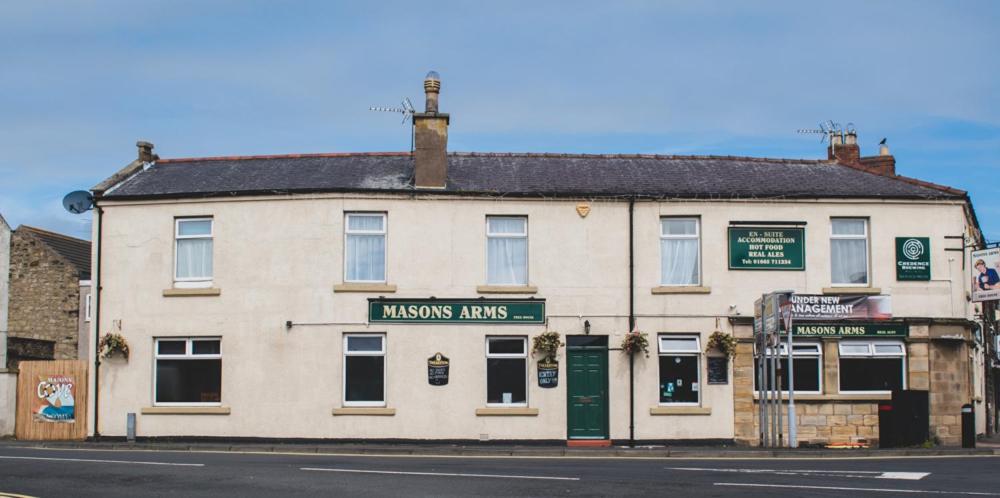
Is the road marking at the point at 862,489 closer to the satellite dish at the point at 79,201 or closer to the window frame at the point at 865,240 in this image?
the window frame at the point at 865,240

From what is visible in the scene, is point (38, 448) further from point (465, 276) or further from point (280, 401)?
point (465, 276)

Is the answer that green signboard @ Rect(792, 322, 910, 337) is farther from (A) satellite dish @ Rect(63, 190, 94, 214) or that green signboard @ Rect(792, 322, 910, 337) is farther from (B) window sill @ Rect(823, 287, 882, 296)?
(A) satellite dish @ Rect(63, 190, 94, 214)

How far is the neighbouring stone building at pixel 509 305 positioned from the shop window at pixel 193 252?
54 millimetres

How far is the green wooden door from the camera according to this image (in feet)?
85.3

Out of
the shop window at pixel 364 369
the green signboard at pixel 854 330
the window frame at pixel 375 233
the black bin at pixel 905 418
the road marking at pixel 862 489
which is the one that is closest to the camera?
the road marking at pixel 862 489

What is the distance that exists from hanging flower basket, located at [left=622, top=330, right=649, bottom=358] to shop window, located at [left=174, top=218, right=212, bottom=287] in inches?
395

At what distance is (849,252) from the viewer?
87.9ft

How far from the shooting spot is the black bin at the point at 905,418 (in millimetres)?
24203

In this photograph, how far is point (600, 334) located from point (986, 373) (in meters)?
15.2

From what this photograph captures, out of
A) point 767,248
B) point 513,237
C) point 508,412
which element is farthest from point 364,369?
point 767,248

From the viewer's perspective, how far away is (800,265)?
26.5m

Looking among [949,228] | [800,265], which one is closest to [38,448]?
[800,265]

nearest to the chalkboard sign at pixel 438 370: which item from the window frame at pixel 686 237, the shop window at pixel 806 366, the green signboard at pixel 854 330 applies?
the window frame at pixel 686 237

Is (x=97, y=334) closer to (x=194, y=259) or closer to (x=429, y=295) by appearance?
(x=194, y=259)
